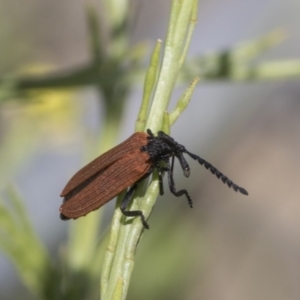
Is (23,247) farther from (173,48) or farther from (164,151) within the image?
(173,48)

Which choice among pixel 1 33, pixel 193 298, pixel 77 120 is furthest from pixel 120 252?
pixel 193 298

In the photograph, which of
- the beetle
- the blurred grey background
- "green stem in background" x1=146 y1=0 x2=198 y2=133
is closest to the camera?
"green stem in background" x1=146 y1=0 x2=198 y2=133

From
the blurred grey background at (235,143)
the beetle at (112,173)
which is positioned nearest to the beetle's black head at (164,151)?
the beetle at (112,173)

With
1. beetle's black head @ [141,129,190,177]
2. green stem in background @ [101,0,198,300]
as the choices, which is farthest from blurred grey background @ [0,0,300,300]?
green stem in background @ [101,0,198,300]

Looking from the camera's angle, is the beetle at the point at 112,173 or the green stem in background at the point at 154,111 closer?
the green stem in background at the point at 154,111

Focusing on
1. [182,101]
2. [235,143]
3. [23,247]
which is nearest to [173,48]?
[182,101]

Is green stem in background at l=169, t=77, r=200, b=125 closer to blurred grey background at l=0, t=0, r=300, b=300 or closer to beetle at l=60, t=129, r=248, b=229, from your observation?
beetle at l=60, t=129, r=248, b=229

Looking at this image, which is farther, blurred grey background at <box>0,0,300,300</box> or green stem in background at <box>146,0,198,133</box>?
blurred grey background at <box>0,0,300,300</box>

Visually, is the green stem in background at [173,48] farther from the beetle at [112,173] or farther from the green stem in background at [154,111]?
the beetle at [112,173]
